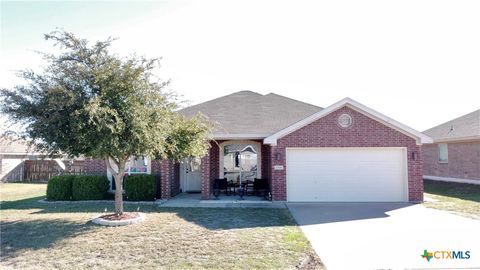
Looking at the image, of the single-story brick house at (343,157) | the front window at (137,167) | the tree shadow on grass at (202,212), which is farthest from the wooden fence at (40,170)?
the single-story brick house at (343,157)

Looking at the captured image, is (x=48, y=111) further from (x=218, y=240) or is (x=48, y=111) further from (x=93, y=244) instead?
(x=218, y=240)

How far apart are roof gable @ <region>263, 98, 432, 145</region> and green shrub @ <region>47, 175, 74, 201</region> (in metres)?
8.64

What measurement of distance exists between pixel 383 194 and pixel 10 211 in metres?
14.1

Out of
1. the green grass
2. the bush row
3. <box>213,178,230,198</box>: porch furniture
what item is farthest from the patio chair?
the green grass

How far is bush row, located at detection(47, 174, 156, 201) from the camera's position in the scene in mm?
14047

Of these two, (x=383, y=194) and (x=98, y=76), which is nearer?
(x=98, y=76)

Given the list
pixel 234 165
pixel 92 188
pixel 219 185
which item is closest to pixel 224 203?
pixel 219 185

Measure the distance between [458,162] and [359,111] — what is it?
1188 centimetres

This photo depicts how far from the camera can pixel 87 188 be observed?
46.8 ft

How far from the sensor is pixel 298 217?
1051cm

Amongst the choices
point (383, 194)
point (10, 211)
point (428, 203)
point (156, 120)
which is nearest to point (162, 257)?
point (156, 120)

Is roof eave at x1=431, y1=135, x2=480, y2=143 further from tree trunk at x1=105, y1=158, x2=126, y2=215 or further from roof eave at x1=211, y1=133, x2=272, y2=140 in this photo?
tree trunk at x1=105, y1=158, x2=126, y2=215

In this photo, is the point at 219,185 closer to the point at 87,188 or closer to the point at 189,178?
the point at 189,178

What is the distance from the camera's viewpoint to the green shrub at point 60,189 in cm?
1436
